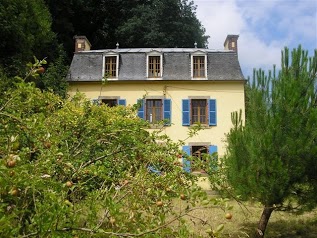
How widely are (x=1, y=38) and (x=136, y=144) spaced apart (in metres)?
13.3

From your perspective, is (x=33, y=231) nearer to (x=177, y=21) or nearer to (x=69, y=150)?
(x=69, y=150)

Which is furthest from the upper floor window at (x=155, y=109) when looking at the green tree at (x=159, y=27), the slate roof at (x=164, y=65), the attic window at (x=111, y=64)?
the green tree at (x=159, y=27)

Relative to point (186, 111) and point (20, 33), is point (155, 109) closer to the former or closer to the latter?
point (186, 111)

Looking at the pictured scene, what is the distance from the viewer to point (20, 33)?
15.3 metres

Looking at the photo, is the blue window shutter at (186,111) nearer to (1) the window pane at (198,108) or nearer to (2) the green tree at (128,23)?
(1) the window pane at (198,108)

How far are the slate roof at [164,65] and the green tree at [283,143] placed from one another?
31.9 ft

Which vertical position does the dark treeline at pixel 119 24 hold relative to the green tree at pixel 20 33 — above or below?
above

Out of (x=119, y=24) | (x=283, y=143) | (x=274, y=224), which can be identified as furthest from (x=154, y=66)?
(x=283, y=143)

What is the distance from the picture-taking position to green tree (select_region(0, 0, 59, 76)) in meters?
14.7

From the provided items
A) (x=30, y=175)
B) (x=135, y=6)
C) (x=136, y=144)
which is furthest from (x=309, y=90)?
(x=135, y=6)

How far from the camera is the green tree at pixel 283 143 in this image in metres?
7.34

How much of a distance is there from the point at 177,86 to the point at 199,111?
4.81 feet

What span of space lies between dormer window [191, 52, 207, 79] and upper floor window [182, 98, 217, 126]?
1135mm

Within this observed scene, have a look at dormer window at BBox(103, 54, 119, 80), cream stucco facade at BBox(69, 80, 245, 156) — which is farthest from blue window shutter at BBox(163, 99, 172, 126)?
dormer window at BBox(103, 54, 119, 80)
